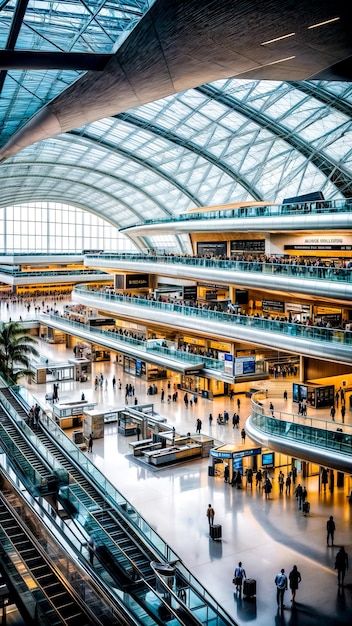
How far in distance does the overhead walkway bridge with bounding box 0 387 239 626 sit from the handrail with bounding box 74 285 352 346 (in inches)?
412

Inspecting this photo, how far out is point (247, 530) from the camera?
20.8 meters

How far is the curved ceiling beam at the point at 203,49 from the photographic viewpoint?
40.9 feet

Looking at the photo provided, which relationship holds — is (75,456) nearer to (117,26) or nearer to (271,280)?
(271,280)

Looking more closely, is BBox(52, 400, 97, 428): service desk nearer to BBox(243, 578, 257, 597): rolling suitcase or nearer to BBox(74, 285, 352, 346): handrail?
BBox(74, 285, 352, 346): handrail

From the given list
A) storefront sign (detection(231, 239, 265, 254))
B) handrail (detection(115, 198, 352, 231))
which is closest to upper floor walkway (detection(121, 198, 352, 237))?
handrail (detection(115, 198, 352, 231))

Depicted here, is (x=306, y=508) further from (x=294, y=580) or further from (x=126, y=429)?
(x=126, y=429)

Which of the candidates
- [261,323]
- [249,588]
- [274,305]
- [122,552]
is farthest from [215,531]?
[274,305]

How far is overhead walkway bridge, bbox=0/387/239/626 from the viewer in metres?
13.1

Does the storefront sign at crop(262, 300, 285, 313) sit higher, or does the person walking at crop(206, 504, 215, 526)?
the storefront sign at crop(262, 300, 285, 313)

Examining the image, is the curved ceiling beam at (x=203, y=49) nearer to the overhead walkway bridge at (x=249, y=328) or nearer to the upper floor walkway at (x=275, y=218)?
the upper floor walkway at (x=275, y=218)

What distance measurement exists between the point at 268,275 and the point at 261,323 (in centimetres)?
235

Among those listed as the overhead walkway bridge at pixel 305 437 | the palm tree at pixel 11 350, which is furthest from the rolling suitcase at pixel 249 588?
the palm tree at pixel 11 350

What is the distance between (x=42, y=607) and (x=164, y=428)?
18.8 metres

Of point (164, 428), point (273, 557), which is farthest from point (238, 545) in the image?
point (164, 428)
